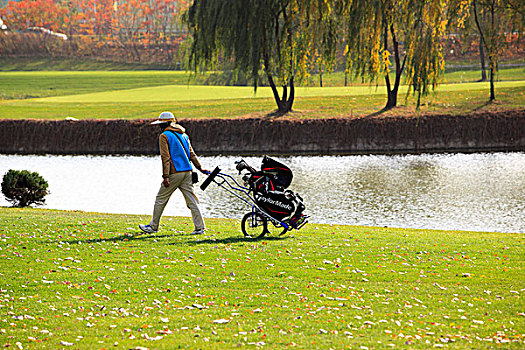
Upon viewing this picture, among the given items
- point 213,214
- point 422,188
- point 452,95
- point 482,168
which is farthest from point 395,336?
point 452,95

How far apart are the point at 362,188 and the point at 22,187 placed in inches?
441

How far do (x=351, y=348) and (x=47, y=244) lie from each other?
22.7 ft

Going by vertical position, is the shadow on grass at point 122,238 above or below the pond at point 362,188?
above

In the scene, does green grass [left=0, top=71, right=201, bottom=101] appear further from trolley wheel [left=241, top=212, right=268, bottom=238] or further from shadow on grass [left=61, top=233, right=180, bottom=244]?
trolley wheel [left=241, top=212, right=268, bottom=238]

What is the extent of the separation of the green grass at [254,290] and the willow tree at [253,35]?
19068 millimetres

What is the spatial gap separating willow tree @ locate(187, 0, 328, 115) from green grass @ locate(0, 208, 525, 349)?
1907 centimetres

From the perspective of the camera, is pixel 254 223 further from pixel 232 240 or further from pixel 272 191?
pixel 272 191

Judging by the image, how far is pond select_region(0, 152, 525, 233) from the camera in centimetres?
1850

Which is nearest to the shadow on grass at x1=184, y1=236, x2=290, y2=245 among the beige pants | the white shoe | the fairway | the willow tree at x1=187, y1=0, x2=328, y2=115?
the beige pants

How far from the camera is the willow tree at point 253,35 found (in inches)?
1223

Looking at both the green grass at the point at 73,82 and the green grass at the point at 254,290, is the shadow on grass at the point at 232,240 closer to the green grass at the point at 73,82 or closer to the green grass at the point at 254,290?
the green grass at the point at 254,290

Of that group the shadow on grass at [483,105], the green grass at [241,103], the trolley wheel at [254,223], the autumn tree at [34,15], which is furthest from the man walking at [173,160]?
the autumn tree at [34,15]

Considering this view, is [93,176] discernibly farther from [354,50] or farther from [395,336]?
[395,336]

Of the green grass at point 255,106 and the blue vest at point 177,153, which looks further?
the green grass at point 255,106
